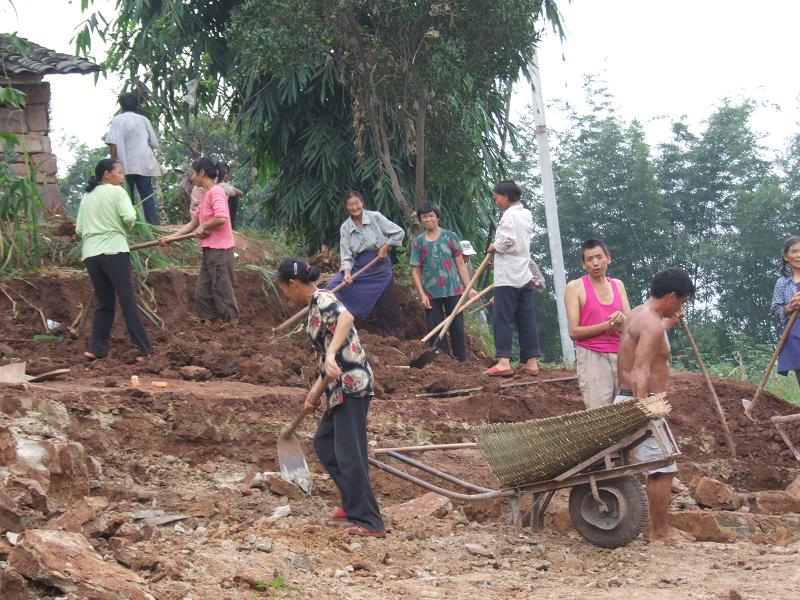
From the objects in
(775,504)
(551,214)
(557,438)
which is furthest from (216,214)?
(551,214)

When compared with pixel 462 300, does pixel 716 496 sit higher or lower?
lower

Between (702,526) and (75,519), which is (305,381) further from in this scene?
(75,519)

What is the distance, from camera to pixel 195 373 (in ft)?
26.6

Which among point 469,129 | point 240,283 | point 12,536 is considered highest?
point 469,129

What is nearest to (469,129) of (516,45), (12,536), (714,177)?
(516,45)

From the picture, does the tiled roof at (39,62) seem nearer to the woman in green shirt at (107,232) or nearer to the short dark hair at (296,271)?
the woman in green shirt at (107,232)

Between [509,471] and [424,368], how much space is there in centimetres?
359

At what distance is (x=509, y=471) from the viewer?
5.94m

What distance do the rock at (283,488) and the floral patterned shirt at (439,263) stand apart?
382 centimetres

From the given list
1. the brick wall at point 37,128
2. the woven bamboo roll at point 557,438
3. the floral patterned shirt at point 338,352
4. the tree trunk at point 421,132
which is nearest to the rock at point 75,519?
the floral patterned shirt at point 338,352

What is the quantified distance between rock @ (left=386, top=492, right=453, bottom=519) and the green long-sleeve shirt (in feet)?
10.1

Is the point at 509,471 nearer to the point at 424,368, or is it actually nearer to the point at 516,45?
the point at 424,368

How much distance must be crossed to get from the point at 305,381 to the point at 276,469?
1.60 metres

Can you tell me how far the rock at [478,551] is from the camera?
219 inches
